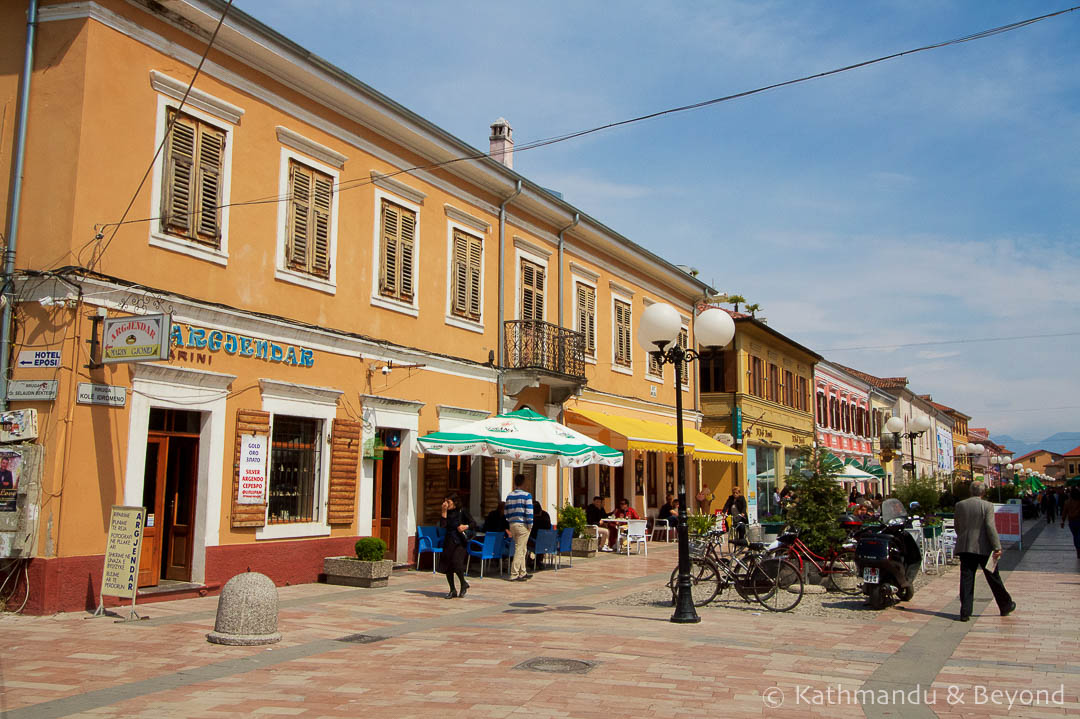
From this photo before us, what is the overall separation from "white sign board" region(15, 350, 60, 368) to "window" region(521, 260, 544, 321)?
10841mm

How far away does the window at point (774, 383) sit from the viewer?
35531mm

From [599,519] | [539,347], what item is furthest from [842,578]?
[599,519]

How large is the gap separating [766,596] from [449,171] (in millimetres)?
10164

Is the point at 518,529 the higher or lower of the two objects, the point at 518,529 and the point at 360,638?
the higher

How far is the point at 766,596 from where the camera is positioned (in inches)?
456

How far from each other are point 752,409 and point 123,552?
25800mm

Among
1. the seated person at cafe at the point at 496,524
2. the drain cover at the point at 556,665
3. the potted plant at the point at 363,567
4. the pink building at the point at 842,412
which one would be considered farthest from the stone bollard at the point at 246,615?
the pink building at the point at 842,412

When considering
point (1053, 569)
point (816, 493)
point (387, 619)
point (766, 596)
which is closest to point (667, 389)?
point (1053, 569)

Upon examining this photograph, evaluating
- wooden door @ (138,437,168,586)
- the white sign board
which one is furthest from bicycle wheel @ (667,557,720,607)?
the white sign board

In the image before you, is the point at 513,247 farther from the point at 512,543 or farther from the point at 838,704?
the point at 838,704

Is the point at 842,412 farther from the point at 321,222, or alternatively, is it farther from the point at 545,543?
the point at 321,222

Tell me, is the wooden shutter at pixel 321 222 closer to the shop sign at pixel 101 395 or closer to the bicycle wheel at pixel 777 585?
the shop sign at pixel 101 395

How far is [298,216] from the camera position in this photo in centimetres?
1385

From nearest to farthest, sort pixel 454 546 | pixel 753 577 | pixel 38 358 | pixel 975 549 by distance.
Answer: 1. pixel 38 358
2. pixel 975 549
3. pixel 753 577
4. pixel 454 546
